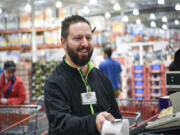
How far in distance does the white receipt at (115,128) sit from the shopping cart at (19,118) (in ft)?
6.74

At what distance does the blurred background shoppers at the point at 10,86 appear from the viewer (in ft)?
14.4

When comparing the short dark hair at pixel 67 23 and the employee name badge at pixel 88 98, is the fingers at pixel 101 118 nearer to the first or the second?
the employee name badge at pixel 88 98

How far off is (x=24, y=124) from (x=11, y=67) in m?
1.32

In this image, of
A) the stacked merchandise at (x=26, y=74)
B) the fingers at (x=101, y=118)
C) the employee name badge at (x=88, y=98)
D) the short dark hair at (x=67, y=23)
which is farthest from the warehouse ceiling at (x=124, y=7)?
the fingers at (x=101, y=118)

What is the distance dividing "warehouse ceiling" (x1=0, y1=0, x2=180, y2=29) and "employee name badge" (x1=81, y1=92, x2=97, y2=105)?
5552 millimetres

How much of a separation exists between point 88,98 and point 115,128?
57cm

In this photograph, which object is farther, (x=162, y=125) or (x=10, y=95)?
(x=10, y=95)

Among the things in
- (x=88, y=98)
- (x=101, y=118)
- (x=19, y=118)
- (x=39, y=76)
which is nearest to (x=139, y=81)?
(x=39, y=76)

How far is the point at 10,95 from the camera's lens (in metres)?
4.46

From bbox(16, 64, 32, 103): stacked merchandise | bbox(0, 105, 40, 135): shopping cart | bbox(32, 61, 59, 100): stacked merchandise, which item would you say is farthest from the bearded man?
bbox(16, 64, 32, 103): stacked merchandise

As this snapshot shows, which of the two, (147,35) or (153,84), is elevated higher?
(147,35)

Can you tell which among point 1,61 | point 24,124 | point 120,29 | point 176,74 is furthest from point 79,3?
point 176,74

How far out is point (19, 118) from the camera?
3.61 m

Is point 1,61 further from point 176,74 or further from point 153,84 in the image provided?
point 176,74
